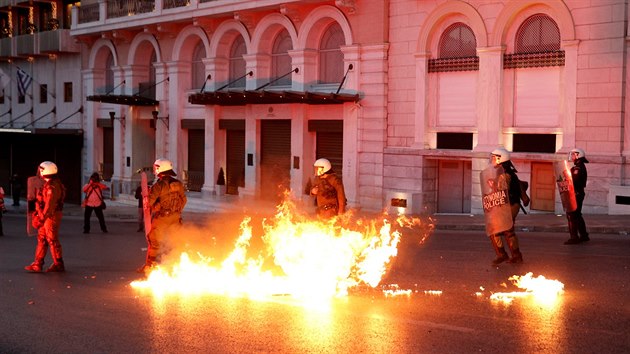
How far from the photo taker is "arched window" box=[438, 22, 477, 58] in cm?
2438

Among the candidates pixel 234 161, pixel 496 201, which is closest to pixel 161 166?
pixel 496 201

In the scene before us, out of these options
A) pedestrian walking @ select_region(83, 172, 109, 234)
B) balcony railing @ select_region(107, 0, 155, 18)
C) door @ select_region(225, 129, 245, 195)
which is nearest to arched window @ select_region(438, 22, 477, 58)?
door @ select_region(225, 129, 245, 195)

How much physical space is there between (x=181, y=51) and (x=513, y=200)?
22405 mm

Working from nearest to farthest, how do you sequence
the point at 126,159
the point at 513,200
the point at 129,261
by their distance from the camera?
the point at 513,200 < the point at 129,261 < the point at 126,159

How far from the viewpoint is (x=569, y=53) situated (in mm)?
21781

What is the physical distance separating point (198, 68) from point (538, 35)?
Result: 15.5m

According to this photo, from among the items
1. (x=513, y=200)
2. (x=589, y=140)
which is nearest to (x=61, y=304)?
(x=513, y=200)

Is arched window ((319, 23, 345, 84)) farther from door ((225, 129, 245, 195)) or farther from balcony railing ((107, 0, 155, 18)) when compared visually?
balcony railing ((107, 0, 155, 18))

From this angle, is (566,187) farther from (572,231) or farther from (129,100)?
(129,100)

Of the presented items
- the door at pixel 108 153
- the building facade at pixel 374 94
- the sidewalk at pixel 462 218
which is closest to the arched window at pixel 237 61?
the building facade at pixel 374 94

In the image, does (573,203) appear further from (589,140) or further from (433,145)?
(433,145)

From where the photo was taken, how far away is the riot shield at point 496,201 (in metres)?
13.7

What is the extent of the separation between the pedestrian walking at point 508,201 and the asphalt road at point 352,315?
28cm

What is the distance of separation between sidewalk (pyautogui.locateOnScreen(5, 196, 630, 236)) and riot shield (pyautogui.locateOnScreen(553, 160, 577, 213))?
262 centimetres
